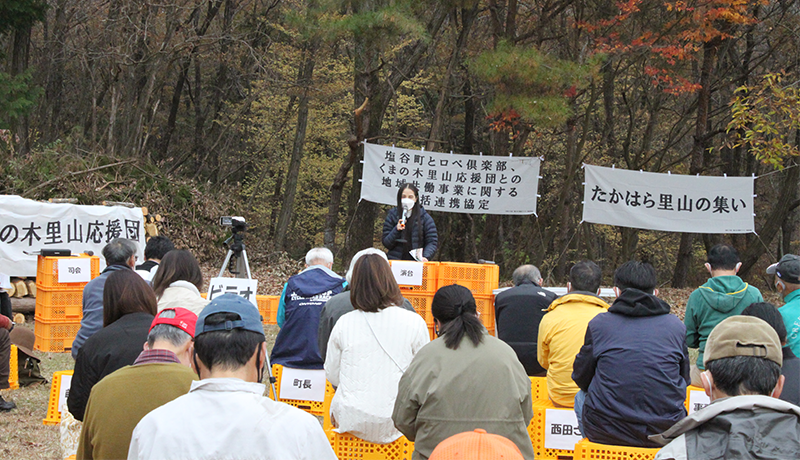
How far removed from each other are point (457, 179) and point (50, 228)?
19.7 feet

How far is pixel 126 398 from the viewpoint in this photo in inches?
91.0

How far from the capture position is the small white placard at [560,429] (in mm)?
3879

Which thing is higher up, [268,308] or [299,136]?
[299,136]

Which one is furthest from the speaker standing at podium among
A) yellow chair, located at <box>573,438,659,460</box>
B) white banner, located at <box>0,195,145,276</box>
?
white banner, located at <box>0,195,145,276</box>

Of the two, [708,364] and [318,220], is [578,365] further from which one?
[318,220]

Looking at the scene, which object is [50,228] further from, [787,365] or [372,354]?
[787,365]

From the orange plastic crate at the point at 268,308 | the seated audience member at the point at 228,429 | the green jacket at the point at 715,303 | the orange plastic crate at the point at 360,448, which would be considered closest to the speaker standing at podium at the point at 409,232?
the orange plastic crate at the point at 268,308

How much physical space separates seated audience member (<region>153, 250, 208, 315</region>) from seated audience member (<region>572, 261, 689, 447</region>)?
2169 mm

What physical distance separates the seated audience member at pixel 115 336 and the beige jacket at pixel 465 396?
1218 mm

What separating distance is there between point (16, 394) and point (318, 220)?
15203 mm

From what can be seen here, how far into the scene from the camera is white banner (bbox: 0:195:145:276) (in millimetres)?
9109

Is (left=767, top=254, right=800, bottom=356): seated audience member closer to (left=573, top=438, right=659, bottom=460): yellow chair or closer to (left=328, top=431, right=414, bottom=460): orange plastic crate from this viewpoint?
(left=573, top=438, right=659, bottom=460): yellow chair

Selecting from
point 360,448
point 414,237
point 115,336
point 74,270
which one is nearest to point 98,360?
point 115,336

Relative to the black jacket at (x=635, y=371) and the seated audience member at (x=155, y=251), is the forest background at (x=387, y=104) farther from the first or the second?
the black jacket at (x=635, y=371)
